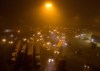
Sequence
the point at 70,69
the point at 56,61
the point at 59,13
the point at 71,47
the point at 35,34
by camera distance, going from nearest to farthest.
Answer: the point at 70,69
the point at 56,61
the point at 71,47
the point at 59,13
the point at 35,34

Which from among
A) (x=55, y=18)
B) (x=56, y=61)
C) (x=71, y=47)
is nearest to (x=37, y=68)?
(x=56, y=61)

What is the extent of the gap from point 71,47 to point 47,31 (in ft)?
38.1

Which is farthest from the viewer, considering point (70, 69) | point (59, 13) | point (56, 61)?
point (59, 13)

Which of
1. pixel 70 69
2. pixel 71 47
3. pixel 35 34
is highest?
pixel 35 34

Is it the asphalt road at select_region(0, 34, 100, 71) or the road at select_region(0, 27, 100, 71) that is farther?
the road at select_region(0, 27, 100, 71)

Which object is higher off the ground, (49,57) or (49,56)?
(49,56)

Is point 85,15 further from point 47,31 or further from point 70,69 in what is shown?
point 70,69

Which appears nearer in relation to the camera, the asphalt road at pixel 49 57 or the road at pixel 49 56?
the asphalt road at pixel 49 57

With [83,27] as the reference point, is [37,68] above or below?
below

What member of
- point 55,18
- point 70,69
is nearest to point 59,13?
Answer: point 55,18

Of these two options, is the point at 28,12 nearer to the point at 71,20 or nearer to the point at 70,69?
the point at 71,20

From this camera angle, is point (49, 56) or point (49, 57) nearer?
point (49, 57)

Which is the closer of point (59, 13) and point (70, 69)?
point (70, 69)

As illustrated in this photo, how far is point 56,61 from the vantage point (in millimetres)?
34906
